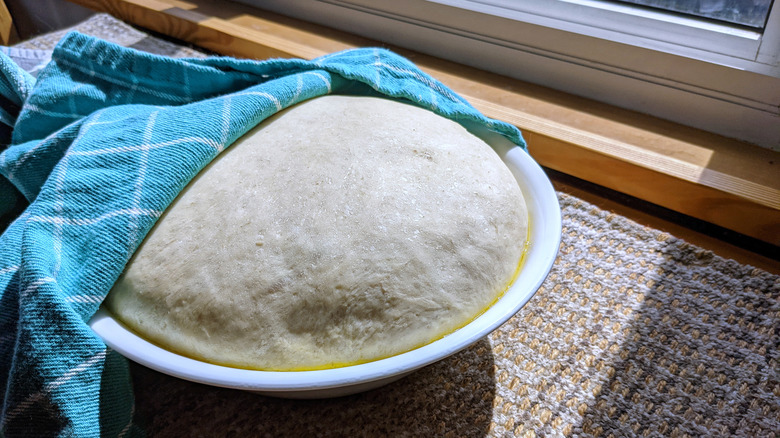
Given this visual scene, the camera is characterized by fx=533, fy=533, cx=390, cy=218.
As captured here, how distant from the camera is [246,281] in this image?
1.62ft

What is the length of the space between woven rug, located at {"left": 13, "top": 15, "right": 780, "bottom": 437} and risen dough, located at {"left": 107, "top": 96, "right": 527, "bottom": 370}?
0.45ft

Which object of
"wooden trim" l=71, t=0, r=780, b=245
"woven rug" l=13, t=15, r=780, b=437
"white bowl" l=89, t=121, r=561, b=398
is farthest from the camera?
"wooden trim" l=71, t=0, r=780, b=245

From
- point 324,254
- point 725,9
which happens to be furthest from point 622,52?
point 324,254

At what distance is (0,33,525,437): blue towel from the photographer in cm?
48

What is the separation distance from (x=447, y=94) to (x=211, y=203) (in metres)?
0.36

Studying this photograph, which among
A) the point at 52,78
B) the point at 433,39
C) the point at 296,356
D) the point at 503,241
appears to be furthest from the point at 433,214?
the point at 433,39

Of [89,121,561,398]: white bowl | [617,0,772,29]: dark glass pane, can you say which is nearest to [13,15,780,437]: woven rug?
[89,121,561,398]: white bowl

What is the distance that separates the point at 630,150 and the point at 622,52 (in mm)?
197

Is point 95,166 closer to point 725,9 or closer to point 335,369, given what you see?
point 335,369

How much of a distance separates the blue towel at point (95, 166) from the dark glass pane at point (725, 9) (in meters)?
0.49

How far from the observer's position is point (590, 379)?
63 centimetres

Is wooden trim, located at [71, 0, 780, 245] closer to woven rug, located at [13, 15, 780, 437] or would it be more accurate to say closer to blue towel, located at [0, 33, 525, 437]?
woven rug, located at [13, 15, 780, 437]

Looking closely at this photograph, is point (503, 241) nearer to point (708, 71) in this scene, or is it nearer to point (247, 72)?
point (247, 72)

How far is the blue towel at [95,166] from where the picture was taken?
1.59ft
